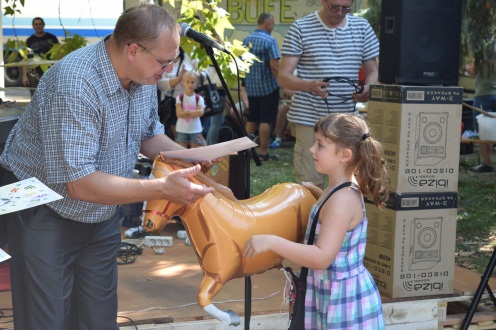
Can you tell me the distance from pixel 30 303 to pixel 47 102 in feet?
2.58

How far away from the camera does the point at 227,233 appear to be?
3.20m

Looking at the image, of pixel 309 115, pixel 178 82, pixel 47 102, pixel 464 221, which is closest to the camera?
pixel 47 102

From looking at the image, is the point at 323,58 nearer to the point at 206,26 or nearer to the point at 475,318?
the point at 206,26

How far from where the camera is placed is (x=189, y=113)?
8.80 metres

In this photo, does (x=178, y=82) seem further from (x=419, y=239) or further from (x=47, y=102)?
(x=47, y=102)

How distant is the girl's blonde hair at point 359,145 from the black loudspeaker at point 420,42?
1.60 metres

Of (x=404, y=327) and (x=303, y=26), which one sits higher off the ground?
(x=303, y=26)

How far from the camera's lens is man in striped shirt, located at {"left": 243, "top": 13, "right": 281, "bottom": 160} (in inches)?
433

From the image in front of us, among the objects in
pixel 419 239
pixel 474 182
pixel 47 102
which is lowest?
pixel 474 182

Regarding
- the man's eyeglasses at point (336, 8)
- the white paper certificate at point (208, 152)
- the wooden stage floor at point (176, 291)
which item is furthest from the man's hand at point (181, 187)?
the man's eyeglasses at point (336, 8)

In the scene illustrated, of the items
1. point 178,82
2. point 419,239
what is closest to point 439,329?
point 419,239

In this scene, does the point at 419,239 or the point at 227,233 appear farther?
the point at 419,239

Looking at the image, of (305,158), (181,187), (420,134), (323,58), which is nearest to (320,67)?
(323,58)

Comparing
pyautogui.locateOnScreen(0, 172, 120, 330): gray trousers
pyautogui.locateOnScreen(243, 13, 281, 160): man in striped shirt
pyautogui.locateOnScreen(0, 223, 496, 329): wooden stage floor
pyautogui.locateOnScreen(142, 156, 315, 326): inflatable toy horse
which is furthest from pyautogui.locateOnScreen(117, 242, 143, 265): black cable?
pyautogui.locateOnScreen(243, 13, 281, 160): man in striped shirt
